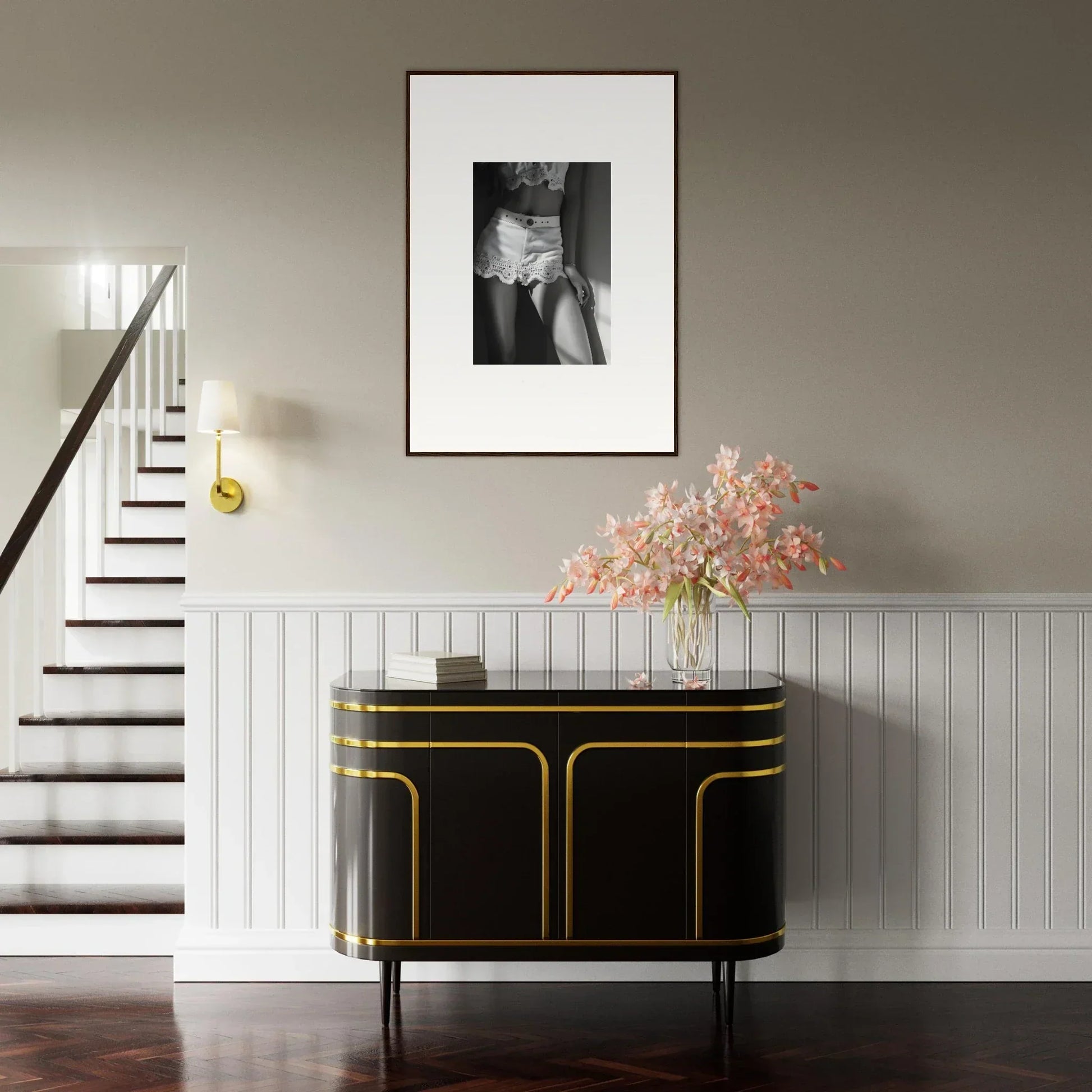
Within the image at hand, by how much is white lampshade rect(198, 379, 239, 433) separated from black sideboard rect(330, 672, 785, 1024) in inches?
36.5

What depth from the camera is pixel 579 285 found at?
3.41 m

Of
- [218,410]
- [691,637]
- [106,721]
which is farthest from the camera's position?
[106,721]

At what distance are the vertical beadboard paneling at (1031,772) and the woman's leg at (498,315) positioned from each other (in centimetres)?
181

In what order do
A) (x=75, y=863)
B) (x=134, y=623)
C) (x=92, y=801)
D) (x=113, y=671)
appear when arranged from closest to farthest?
(x=75, y=863)
(x=92, y=801)
(x=113, y=671)
(x=134, y=623)

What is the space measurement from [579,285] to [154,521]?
2531 millimetres

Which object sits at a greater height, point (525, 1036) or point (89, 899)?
point (89, 899)

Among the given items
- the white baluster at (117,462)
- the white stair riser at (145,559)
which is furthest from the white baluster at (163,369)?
the white stair riser at (145,559)

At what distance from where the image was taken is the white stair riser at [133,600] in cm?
454

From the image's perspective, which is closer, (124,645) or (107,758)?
(107,758)

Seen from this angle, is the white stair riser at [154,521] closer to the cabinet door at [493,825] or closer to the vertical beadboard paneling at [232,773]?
the vertical beadboard paneling at [232,773]

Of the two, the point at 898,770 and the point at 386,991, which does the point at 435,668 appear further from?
the point at 898,770

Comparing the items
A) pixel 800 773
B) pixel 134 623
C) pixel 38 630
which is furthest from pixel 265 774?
pixel 800 773

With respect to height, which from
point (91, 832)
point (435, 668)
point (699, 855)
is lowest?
point (91, 832)

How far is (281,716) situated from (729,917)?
1453mm
